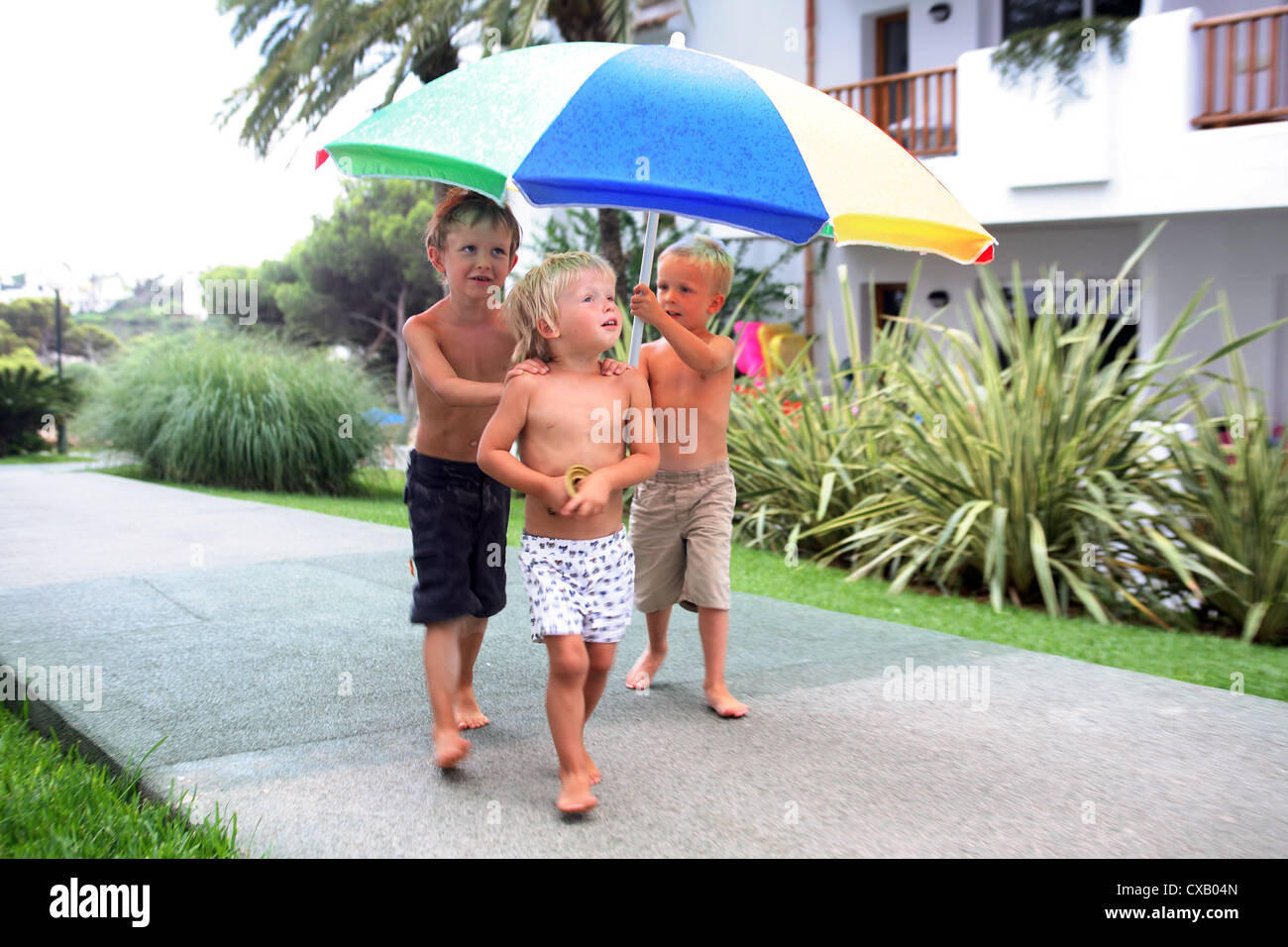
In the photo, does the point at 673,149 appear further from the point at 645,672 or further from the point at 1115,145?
the point at 1115,145

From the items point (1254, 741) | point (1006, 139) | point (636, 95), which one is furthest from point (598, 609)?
point (1006, 139)

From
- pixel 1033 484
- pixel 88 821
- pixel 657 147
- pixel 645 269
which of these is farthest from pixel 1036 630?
pixel 88 821

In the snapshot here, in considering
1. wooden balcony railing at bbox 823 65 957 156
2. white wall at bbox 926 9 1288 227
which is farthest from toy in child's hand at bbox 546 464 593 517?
wooden balcony railing at bbox 823 65 957 156

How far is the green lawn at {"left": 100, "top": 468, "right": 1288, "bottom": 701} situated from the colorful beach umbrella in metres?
2.31

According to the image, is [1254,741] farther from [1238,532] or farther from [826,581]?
[826,581]

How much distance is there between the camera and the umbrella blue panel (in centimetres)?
268

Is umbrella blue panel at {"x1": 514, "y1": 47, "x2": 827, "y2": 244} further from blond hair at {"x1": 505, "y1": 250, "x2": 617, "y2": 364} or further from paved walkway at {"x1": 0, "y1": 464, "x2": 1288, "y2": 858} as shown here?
paved walkway at {"x1": 0, "y1": 464, "x2": 1288, "y2": 858}

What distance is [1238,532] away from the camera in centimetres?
568

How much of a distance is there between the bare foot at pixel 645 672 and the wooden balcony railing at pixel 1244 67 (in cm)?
1006

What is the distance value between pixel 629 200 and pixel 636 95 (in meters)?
0.26

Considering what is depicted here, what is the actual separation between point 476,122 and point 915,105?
497 inches

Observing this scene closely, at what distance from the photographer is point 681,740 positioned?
3518mm

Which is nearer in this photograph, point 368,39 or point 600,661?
point 600,661

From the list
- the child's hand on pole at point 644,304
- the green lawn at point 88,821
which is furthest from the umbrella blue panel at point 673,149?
the green lawn at point 88,821
